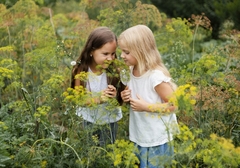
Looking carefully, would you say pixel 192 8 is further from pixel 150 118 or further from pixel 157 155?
pixel 157 155

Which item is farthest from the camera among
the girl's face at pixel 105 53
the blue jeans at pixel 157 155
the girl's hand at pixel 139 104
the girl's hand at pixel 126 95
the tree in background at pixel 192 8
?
the tree in background at pixel 192 8

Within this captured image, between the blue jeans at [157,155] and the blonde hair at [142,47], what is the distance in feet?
1.98

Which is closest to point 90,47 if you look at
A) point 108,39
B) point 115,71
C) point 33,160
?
point 108,39

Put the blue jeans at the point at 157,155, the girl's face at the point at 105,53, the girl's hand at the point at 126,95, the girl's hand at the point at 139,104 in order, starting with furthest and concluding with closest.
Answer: the girl's face at the point at 105,53
the girl's hand at the point at 126,95
the girl's hand at the point at 139,104
the blue jeans at the point at 157,155

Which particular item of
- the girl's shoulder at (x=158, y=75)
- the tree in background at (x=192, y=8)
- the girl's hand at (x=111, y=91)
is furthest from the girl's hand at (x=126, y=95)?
the tree in background at (x=192, y=8)

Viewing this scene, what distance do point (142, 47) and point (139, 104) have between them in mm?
474

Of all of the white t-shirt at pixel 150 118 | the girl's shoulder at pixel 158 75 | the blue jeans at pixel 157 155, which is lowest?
the blue jeans at pixel 157 155

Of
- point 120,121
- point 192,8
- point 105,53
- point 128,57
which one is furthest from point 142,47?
point 192,8

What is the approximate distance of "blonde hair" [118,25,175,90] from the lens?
3459 millimetres

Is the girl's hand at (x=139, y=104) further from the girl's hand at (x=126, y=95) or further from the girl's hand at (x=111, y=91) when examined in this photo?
the girl's hand at (x=111, y=91)

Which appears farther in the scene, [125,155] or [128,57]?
[128,57]

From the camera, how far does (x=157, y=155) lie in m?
2.96

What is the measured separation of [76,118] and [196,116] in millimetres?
1184

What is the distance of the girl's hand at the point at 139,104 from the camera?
3346 mm
